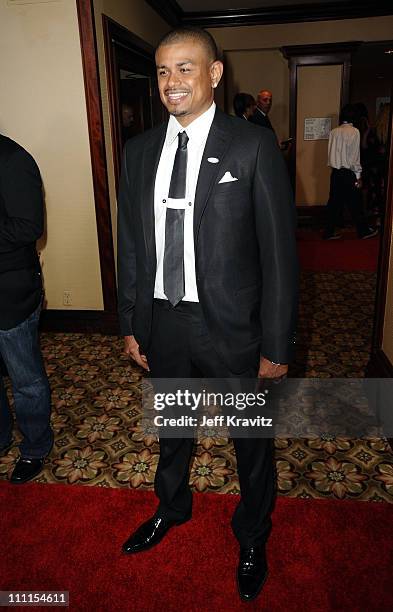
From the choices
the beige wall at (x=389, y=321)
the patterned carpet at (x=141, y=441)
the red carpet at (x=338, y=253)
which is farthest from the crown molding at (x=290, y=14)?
the beige wall at (x=389, y=321)

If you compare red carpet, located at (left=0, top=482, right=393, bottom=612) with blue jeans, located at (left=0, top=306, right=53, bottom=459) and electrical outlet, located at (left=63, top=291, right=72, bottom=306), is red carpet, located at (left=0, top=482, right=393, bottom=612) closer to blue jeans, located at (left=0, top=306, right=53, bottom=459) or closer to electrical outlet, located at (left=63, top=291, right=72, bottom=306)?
blue jeans, located at (left=0, top=306, right=53, bottom=459)

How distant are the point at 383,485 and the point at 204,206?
1.56m

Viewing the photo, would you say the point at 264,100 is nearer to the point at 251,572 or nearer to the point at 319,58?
the point at 319,58

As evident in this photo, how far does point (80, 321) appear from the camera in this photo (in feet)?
13.3

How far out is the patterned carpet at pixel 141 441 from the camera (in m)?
2.26

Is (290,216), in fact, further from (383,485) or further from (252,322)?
(383,485)

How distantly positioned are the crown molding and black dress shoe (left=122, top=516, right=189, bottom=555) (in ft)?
21.7

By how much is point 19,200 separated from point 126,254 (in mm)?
531

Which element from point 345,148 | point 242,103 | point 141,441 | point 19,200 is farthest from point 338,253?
point 19,200

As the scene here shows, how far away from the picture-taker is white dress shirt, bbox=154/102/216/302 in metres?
1.50

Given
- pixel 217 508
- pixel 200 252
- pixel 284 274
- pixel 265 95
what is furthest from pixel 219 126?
pixel 265 95

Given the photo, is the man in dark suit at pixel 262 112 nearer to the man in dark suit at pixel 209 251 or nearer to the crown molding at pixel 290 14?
the crown molding at pixel 290 14

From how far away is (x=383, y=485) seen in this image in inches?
86.5

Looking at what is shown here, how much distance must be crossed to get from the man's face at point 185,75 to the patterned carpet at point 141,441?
162cm
